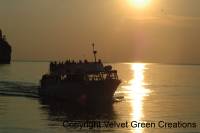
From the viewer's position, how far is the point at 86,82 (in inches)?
3236

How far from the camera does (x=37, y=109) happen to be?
77.1 metres

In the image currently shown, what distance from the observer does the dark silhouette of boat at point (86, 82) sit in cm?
8262

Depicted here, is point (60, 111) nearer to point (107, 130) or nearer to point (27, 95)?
point (107, 130)

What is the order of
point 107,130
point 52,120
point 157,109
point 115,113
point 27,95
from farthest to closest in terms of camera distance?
point 27,95, point 157,109, point 115,113, point 52,120, point 107,130

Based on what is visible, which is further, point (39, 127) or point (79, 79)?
point (79, 79)

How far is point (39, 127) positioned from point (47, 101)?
2876 cm

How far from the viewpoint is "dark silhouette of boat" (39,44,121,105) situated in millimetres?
82625

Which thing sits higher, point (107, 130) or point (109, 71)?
point (109, 71)

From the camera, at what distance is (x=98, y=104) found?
272 ft

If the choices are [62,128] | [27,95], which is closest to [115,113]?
[62,128]

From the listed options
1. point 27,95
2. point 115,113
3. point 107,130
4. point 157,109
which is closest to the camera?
point 107,130

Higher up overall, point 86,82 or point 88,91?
point 86,82

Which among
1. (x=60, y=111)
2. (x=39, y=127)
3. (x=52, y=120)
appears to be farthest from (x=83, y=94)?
(x=39, y=127)

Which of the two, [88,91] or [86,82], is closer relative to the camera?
[86,82]
